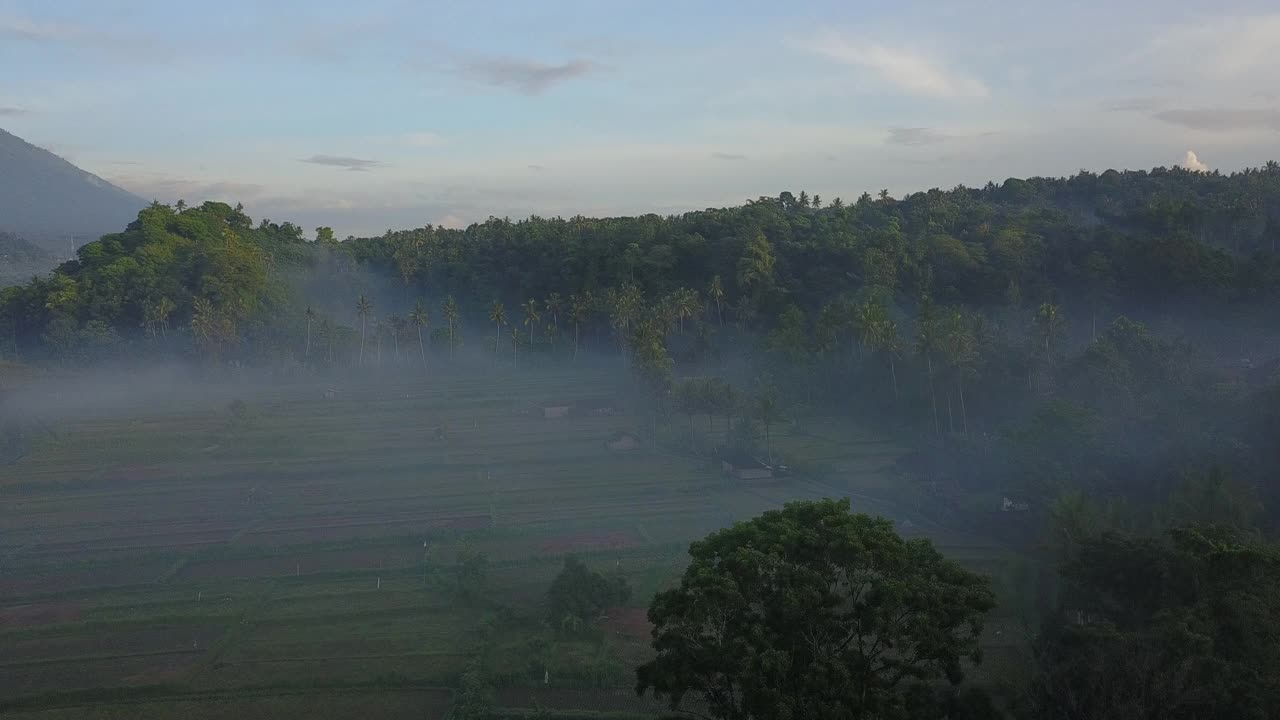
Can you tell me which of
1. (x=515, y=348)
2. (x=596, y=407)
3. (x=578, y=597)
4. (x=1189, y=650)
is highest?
(x=515, y=348)

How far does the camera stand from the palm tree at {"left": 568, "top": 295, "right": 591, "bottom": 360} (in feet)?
179

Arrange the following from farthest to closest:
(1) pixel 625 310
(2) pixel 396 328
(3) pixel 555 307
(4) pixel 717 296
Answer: (3) pixel 555 307 < (2) pixel 396 328 < (4) pixel 717 296 < (1) pixel 625 310

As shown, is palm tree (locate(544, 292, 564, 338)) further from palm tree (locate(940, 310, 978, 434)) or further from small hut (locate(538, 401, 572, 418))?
palm tree (locate(940, 310, 978, 434))

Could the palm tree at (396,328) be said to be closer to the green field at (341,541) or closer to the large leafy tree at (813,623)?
the green field at (341,541)

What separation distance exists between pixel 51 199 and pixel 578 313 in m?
156

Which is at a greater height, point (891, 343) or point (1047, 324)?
point (1047, 324)

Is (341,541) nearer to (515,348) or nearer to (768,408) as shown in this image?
(768,408)

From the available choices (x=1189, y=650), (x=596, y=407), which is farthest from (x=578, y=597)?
(x=596, y=407)

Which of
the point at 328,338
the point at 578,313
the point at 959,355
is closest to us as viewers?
the point at 959,355

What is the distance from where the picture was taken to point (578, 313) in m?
54.8

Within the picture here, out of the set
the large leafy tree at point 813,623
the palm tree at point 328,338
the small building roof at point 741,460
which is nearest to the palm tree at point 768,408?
the small building roof at point 741,460

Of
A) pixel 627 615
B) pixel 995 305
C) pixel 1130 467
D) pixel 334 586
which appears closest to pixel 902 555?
pixel 627 615

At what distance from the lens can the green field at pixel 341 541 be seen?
57.3ft

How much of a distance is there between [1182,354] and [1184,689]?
84.4 feet
